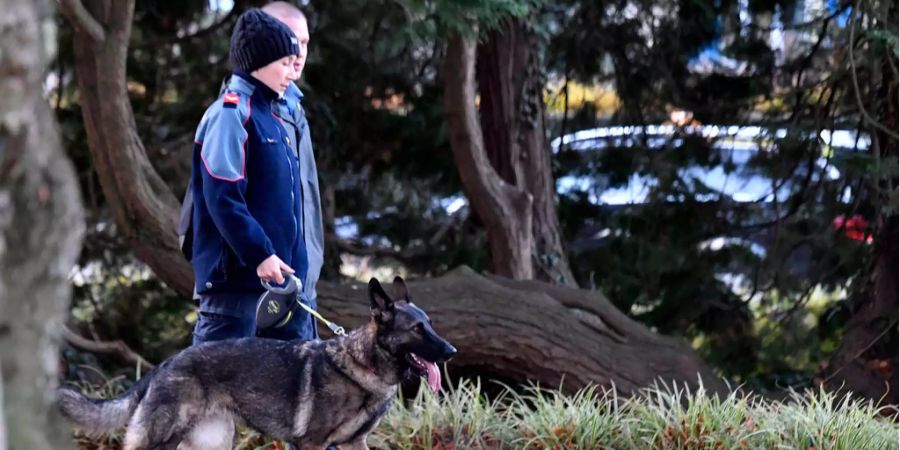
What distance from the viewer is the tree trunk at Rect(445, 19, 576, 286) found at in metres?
8.63

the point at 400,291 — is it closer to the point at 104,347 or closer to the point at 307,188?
the point at 307,188

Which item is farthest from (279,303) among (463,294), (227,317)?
(463,294)

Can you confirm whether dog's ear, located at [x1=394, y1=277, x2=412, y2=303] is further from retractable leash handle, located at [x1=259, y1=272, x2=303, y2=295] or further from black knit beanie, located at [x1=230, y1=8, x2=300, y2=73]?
black knit beanie, located at [x1=230, y1=8, x2=300, y2=73]

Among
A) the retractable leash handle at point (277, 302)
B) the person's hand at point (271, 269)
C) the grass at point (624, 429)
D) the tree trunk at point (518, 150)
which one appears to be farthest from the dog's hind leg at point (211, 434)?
the tree trunk at point (518, 150)

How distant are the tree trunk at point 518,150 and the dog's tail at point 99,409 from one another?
4.49 meters

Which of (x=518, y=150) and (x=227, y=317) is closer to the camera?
(x=227, y=317)

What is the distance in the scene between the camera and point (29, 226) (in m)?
2.03

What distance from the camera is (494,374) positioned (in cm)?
788

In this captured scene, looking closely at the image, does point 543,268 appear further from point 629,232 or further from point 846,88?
point 846,88

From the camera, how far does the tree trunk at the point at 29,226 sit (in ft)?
6.54

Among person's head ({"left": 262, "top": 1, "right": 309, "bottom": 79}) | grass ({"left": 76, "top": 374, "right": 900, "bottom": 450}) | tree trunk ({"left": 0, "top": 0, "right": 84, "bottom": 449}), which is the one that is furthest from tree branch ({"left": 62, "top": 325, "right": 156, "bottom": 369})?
tree trunk ({"left": 0, "top": 0, "right": 84, "bottom": 449})

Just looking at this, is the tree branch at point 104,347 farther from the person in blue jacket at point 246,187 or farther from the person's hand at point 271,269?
the person's hand at point 271,269

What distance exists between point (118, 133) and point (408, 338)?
10.8 ft

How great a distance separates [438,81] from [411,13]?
3.86 meters
